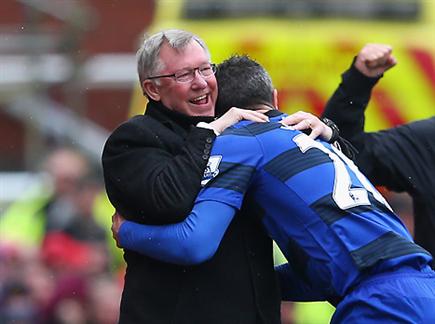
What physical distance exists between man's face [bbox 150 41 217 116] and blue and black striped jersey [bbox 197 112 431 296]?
200 mm

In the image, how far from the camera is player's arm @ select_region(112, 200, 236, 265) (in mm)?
3957

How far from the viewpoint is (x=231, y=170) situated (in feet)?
13.3

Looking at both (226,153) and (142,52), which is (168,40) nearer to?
(142,52)

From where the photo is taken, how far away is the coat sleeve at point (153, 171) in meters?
4.02

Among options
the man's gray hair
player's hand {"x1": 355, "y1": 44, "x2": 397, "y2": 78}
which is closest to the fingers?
the man's gray hair

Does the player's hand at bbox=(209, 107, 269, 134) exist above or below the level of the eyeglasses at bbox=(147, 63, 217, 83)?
below

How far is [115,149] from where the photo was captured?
4156mm

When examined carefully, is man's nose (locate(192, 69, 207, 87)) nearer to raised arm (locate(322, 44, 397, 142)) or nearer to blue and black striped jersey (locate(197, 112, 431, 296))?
blue and black striped jersey (locate(197, 112, 431, 296))

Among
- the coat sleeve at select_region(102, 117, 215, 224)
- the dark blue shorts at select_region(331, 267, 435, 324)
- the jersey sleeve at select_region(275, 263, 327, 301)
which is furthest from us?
the jersey sleeve at select_region(275, 263, 327, 301)

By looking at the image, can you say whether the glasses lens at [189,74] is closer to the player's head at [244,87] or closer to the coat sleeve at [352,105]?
the player's head at [244,87]

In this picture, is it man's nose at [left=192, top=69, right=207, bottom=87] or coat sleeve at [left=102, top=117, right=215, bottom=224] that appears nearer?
coat sleeve at [left=102, top=117, right=215, bottom=224]

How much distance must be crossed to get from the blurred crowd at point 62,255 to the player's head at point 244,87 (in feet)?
12.9

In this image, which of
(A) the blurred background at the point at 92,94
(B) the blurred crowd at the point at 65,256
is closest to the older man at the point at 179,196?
(B) the blurred crowd at the point at 65,256

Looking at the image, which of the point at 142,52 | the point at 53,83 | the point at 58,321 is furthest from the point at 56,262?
the point at 142,52
